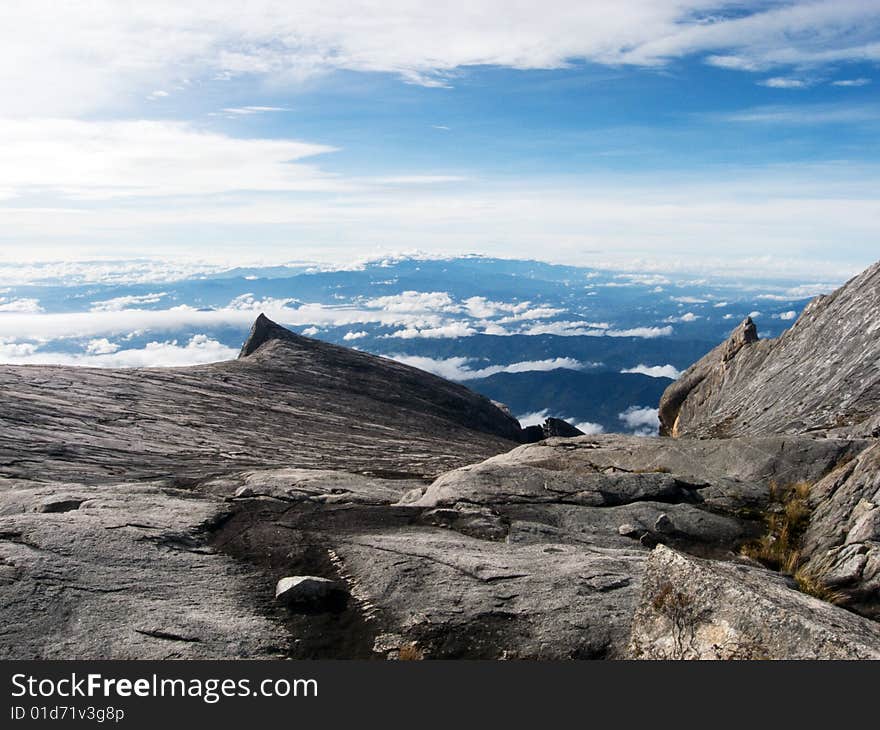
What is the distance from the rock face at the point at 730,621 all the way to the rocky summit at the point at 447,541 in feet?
0.13

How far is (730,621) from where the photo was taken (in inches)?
437

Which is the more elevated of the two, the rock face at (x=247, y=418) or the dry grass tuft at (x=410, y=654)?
the dry grass tuft at (x=410, y=654)

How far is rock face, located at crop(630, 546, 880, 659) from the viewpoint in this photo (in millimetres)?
10414

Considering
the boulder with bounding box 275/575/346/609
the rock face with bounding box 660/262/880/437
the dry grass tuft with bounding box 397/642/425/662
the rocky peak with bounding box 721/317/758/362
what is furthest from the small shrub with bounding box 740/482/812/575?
the rocky peak with bounding box 721/317/758/362

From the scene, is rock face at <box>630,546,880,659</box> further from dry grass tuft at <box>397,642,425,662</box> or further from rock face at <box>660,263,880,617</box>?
dry grass tuft at <box>397,642,425,662</box>

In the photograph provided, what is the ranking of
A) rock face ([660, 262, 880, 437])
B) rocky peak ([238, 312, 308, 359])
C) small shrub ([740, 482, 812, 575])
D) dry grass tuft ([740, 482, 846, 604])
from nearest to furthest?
1. dry grass tuft ([740, 482, 846, 604])
2. small shrub ([740, 482, 812, 575])
3. rock face ([660, 262, 880, 437])
4. rocky peak ([238, 312, 308, 359])

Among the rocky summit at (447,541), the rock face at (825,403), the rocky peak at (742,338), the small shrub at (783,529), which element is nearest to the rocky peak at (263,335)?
the rocky summit at (447,541)

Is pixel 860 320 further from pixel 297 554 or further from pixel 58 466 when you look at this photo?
pixel 58 466

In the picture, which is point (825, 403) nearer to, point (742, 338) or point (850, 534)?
point (850, 534)

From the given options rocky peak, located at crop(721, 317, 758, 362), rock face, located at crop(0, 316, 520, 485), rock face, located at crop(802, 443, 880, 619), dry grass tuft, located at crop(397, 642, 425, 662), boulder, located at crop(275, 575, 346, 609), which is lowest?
rock face, located at crop(0, 316, 520, 485)

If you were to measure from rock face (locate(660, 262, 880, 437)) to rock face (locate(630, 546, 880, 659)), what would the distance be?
15484 millimetres

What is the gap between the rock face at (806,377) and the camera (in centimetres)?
3153

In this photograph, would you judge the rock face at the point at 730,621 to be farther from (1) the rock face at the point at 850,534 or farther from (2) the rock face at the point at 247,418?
(2) the rock face at the point at 247,418

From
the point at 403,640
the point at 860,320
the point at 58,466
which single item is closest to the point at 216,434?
the point at 58,466
